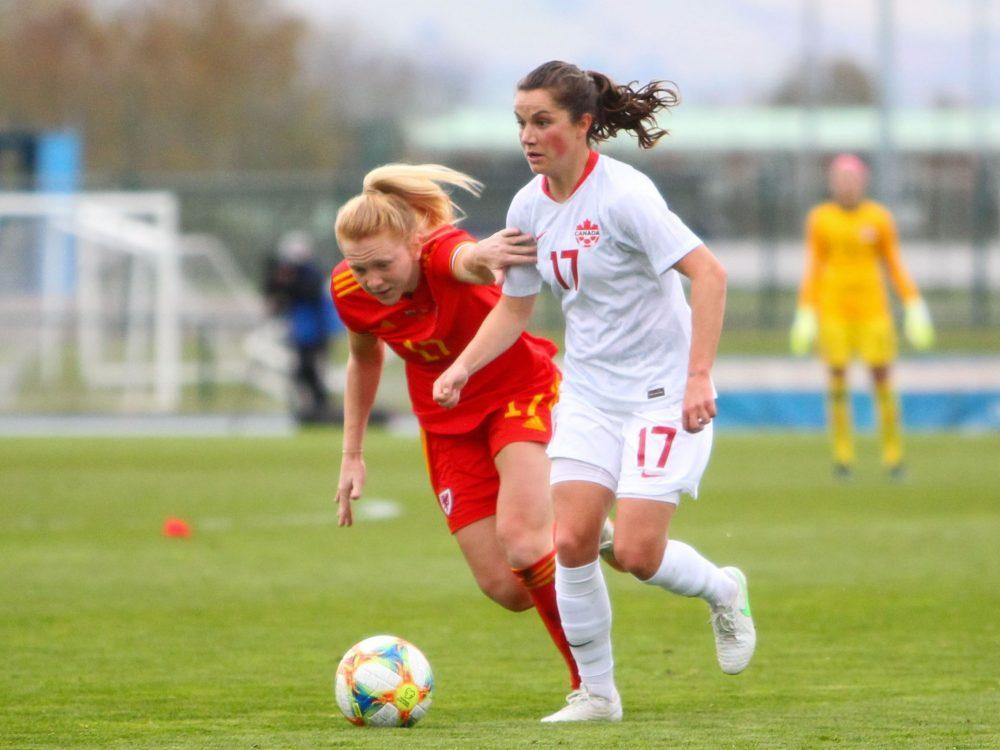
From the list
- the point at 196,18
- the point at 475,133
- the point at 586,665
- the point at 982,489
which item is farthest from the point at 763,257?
the point at 475,133

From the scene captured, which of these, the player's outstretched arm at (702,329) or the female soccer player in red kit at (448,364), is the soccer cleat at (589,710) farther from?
the player's outstretched arm at (702,329)

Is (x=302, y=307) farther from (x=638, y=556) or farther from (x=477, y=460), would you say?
(x=638, y=556)

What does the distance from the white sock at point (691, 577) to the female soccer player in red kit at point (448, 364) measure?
0.40 meters

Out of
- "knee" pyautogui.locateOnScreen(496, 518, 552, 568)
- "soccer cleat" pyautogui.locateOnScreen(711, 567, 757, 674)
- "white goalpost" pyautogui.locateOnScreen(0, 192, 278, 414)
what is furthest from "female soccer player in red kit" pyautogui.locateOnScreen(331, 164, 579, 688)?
"white goalpost" pyautogui.locateOnScreen(0, 192, 278, 414)

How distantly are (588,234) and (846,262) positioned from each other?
350 inches

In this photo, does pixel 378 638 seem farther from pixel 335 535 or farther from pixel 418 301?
pixel 335 535

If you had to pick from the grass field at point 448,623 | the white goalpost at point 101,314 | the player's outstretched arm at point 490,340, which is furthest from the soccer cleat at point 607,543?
the white goalpost at point 101,314

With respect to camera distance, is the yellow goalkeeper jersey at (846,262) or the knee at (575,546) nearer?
the knee at (575,546)

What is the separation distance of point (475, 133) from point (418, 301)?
61501 mm

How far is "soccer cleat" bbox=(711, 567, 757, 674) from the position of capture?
5566mm

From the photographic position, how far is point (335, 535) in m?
10.9

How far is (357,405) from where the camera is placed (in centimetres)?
599

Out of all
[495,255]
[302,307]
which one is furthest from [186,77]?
[495,255]

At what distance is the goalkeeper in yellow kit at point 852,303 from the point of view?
13.6m
